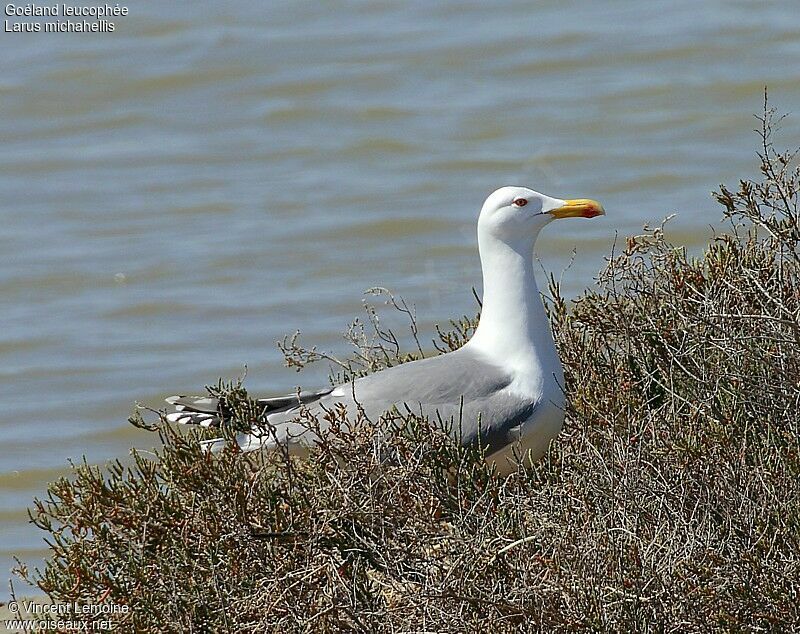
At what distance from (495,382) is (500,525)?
1.43 m

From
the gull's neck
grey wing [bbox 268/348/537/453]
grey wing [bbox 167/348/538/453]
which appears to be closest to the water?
grey wing [bbox 167/348/538/453]

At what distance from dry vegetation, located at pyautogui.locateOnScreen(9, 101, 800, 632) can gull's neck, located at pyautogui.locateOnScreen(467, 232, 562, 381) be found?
502 millimetres

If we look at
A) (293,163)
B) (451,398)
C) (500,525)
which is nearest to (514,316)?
(451,398)

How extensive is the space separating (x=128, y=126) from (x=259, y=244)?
11.2 feet

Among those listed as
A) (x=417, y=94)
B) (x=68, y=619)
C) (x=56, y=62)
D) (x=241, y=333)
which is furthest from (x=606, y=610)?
(x=56, y=62)

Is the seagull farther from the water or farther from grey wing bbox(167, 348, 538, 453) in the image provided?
the water

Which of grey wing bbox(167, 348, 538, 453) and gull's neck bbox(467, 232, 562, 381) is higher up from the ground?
gull's neck bbox(467, 232, 562, 381)

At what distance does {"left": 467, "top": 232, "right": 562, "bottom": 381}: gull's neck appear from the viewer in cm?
488

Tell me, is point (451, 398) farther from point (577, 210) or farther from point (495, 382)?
point (577, 210)

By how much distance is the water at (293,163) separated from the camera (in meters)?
9.57

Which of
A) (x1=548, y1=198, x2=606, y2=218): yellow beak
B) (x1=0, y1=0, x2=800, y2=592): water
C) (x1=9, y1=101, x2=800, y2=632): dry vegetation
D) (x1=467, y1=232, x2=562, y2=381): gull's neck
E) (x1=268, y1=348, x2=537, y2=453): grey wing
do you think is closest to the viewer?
(x1=9, y1=101, x2=800, y2=632): dry vegetation

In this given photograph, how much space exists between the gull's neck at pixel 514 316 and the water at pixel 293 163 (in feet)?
9.49

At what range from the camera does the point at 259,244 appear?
36.8 feet

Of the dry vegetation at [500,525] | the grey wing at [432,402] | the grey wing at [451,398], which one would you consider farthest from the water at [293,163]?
the dry vegetation at [500,525]
